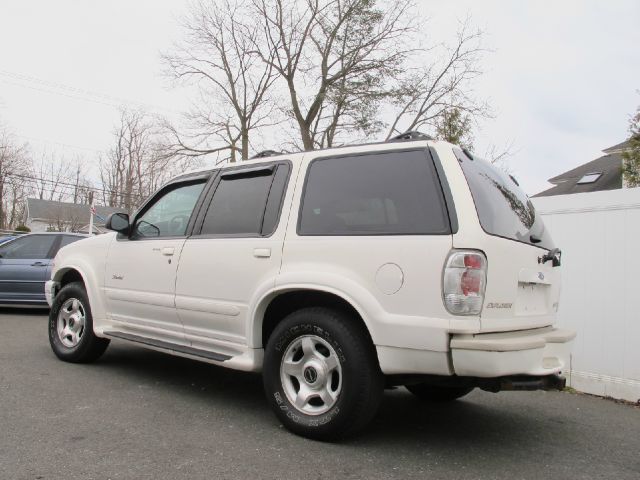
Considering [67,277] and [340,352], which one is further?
[67,277]

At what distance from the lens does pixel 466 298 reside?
293 centimetres

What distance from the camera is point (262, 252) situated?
3.77 meters

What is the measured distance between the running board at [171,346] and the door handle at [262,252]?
0.78m

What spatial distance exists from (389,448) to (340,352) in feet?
2.29

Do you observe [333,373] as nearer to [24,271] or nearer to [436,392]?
[436,392]

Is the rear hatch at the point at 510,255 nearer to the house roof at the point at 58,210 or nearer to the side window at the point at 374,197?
the side window at the point at 374,197

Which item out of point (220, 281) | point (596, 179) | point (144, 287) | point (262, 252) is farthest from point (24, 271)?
point (596, 179)

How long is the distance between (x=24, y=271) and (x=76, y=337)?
4965mm

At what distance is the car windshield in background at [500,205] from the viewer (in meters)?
3.18

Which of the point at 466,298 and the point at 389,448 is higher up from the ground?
the point at 466,298

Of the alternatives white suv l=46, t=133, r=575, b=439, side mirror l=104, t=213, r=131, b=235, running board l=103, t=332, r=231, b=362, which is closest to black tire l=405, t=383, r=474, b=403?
white suv l=46, t=133, r=575, b=439

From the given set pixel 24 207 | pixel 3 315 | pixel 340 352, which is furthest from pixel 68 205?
pixel 340 352

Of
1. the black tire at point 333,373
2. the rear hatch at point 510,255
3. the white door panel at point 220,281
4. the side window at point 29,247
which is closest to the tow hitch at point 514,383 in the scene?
the rear hatch at point 510,255

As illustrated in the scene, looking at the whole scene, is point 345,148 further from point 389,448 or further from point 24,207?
point 24,207
